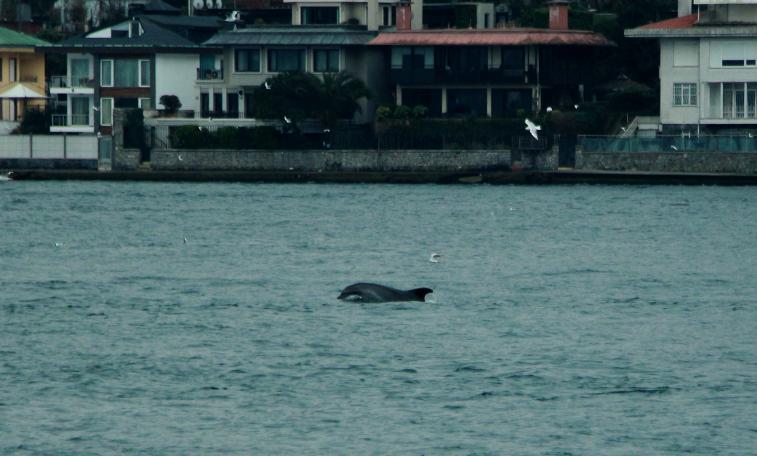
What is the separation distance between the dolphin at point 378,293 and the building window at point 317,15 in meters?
63.8

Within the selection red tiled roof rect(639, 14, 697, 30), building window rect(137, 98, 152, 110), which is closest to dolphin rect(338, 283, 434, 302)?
red tiled roof rect(639, 14, 697, 30)

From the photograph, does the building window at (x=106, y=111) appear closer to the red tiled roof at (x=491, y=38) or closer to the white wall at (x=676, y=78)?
the red tiled roof at (x=491, y=38)

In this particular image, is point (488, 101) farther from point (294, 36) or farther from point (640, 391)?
point (640, 391)

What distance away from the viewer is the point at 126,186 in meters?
103

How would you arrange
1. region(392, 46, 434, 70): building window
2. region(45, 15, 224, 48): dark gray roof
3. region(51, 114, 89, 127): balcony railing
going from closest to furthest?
region(392, 46, 434, 70): building window, region(45, 15, 224, 48): dark gray roof, region(51, 114, 89, 127): balcony railing

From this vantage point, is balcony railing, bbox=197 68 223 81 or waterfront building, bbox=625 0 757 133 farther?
balcony railing, bbox=197 68 223 81

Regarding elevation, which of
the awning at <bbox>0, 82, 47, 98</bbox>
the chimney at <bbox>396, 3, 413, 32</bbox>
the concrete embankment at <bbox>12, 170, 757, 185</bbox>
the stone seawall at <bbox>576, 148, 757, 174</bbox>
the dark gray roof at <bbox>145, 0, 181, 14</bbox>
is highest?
the dark gray roof at <bbox>145, 0, 181, 14</bbox>

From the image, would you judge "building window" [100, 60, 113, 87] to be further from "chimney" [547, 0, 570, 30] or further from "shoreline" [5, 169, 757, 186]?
"chimney" [547, 0, 570, 30]

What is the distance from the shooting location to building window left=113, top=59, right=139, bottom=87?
115 m

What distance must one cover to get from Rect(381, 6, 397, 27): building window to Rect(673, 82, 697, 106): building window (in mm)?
18763

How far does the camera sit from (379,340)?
42625 mm

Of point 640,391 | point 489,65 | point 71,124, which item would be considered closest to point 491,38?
point 489,65

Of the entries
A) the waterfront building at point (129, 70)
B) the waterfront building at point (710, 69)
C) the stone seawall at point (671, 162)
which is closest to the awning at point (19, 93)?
the waterfront building at point (129, 70)

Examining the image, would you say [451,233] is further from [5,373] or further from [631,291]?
[5,373]
